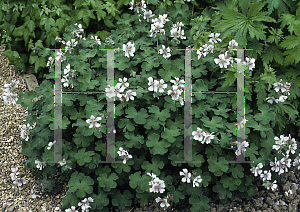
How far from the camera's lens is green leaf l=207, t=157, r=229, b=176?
2.59 meters

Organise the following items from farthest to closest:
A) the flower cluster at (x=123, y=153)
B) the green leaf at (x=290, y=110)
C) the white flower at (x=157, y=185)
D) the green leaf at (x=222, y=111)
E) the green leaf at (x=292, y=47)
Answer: the green leaf at (x=290, y=110) → the green leaf at (x=292, y=47) → the green leaf at (x=222, y=111) → the flower cluster at (x=123, y=153) → the white flower at (x=157, y=185)

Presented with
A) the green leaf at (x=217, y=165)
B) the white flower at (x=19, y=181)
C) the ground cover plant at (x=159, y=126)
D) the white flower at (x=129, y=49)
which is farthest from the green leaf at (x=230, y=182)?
the white flower at (x=19, y=181)

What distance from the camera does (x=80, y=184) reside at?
2.60 m

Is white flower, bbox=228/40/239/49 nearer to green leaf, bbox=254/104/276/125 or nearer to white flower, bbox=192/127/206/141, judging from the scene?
green leaf, bbox=254/104/276/125

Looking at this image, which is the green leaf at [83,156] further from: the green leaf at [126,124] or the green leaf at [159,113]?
the green leaf at [159,113]

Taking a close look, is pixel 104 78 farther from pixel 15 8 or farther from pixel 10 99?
pixel 15 8

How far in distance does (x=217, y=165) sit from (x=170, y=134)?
1.68 ft

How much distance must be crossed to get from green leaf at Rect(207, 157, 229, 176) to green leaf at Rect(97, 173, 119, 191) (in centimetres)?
87

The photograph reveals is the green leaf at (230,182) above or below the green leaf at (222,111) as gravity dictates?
below

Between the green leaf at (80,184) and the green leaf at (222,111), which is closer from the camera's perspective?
the green leaf at (80,184)

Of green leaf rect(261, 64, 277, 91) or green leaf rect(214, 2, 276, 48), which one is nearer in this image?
green leaf rect(261, 64, 277, 91)

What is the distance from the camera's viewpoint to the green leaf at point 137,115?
2645 millimetres

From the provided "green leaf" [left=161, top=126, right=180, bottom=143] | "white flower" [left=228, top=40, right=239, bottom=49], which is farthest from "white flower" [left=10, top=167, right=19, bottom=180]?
"white flower" [left=228, top=40, right=239, bottom=49]

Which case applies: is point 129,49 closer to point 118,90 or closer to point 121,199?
point 118,90
